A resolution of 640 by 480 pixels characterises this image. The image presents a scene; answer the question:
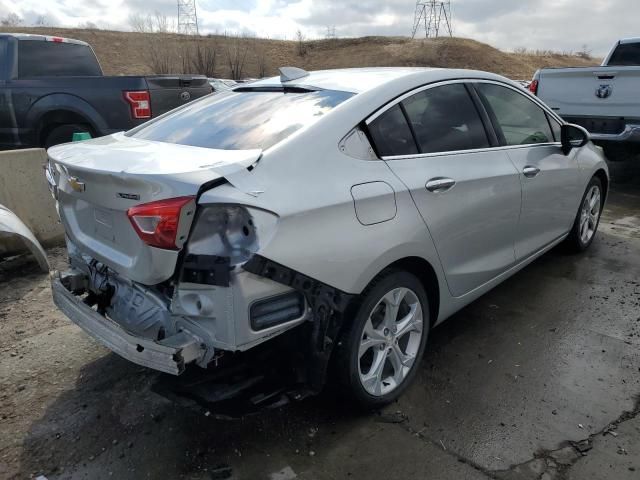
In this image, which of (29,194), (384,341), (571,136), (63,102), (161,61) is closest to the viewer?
(384,341)

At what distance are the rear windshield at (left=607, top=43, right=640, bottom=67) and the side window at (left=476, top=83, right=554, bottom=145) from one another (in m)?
6.11

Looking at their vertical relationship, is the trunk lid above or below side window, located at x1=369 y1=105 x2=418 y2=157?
below

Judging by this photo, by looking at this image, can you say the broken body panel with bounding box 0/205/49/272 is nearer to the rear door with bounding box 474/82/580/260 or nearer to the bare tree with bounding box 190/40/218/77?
the rear door with bounding box 474/82/580/260

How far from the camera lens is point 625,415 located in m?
2.78

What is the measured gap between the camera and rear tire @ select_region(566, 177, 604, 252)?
15.6ft

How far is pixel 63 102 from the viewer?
6594 mm

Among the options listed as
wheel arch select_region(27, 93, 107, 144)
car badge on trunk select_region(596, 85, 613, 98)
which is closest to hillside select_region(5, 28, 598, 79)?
wheel arch select_region(27, 93, 107, 144)

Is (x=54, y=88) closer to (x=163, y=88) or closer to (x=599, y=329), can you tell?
(x=163, y=88)

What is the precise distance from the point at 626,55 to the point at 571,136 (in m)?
6.18

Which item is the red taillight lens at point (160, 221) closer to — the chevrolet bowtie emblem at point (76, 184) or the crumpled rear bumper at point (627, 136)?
the chevrolet bowtie emblem at point (76, 184)

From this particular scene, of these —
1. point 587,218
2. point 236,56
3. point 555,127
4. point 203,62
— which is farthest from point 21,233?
point 236,56

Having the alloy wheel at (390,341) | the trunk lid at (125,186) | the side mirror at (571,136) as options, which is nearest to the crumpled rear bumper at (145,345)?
the trunk lid at (125,186)

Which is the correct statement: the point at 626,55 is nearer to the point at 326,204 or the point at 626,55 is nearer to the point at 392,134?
the point at 392,134

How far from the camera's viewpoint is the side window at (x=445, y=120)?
295 cm
